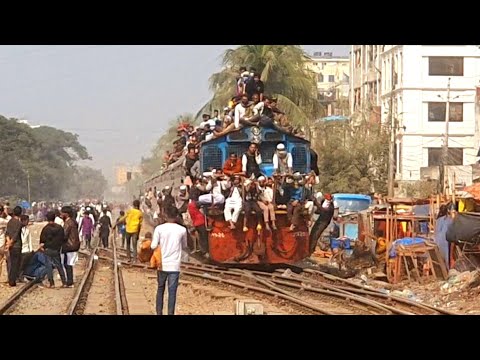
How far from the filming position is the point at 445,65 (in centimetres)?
912

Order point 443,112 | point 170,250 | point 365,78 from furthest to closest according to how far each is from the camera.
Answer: point 365,78
point 443,112
point 170,250

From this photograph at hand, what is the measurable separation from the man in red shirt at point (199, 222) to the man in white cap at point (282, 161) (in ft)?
2.50

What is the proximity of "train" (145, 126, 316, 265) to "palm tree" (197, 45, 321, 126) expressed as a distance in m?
0.29

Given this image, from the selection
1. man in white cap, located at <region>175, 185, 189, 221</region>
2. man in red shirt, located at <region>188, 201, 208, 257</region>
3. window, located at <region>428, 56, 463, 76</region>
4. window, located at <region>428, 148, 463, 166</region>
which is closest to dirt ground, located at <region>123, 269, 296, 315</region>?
man in red shirt, located at <region>188, 201, 208, 257</region>

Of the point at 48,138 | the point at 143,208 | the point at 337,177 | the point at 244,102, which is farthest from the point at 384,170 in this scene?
the point at 48,138

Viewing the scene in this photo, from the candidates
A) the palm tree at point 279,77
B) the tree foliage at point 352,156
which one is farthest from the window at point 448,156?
the palm tree at point 279,77

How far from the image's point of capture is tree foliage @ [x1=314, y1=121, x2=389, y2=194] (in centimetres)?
966

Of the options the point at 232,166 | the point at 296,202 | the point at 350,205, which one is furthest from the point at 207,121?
the point at 350,205

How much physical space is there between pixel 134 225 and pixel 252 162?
117 cm

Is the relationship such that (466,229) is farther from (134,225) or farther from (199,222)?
(134,225)

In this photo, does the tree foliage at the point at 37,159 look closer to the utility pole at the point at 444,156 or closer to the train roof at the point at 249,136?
the train roof at the point at 249,136

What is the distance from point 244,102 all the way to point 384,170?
1383 mm

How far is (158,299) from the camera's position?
870 centimetres

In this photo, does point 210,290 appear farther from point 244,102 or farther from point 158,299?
point 244,102
